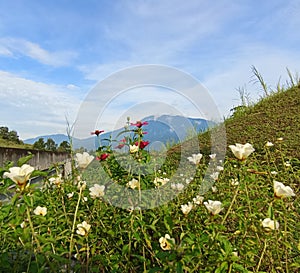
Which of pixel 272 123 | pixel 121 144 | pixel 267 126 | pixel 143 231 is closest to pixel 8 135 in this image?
pixel 121 144

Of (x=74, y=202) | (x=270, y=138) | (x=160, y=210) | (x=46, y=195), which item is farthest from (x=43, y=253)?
(x=270, y=138)

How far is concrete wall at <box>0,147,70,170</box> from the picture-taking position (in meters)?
2.34

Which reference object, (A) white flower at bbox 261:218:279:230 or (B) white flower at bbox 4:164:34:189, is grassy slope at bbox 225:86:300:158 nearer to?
(A) white flower at bbox 261:218:279:230

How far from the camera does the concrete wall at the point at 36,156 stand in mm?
2344

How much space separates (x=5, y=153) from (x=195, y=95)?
4.71 feet

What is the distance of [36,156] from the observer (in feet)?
10.2

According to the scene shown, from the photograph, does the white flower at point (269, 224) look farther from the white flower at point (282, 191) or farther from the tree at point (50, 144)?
the tree at point (50, 144)

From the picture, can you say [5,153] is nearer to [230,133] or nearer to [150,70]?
[150,70]

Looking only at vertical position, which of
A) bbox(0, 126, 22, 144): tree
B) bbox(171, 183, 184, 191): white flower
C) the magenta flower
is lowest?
bbox(171, 183, 184, 191): white flower

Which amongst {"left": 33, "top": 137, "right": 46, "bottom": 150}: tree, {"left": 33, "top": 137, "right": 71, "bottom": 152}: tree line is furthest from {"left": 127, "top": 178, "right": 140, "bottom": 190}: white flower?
{"left": 33, "top": 137, "right": 46, "bottom": 150}: tree

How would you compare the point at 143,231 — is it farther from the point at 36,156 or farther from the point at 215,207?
the point at 36,156

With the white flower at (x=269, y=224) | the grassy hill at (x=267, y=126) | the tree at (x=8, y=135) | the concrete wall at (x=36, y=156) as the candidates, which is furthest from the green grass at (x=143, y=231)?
the tree at (x=8, y=135)

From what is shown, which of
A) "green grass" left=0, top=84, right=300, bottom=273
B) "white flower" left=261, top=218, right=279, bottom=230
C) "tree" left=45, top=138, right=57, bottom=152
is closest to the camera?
"green grass" left=0, top=84, right=300, bottom=273

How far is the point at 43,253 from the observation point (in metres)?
1.06
